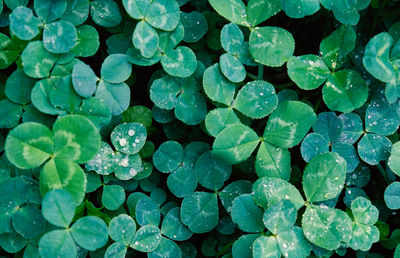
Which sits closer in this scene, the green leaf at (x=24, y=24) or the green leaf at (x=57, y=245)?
the green leaf at (x=57, y=245)

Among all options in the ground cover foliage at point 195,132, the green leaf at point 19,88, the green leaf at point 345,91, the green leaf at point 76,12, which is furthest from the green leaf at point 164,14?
the green leaf at point 345,91

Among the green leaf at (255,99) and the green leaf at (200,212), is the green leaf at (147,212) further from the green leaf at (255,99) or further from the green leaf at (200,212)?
the green leaf at (255,99)

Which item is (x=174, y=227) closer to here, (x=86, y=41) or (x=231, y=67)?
(x=231, y=67)

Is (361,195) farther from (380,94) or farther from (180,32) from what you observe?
(180,32)

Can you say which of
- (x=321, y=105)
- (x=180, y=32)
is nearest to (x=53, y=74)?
(x=180, y=32)

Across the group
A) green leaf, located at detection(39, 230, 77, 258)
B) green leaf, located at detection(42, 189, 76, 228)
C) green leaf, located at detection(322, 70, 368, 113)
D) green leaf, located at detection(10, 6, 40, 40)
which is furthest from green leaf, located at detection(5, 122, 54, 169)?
green leaf, located at detection(322, 70, 368, 113)

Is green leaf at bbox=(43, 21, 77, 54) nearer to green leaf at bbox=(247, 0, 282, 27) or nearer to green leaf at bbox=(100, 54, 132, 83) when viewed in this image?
green leaf at bbox=(100, 54, 132, 83)

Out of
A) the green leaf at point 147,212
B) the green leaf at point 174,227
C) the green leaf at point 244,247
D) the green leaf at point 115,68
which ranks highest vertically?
the green leaf at point 115,68
